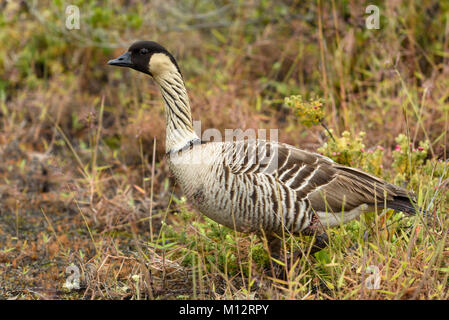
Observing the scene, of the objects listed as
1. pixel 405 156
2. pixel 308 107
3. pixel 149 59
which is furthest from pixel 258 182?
pixel 405 156

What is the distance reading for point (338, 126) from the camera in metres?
4.93

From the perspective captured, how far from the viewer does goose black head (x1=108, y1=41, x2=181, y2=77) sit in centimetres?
346

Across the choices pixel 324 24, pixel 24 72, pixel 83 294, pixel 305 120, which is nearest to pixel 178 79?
pixel 305 120

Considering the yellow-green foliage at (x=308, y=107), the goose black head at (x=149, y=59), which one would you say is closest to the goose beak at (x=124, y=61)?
the goose black head at (x=149, y=59)

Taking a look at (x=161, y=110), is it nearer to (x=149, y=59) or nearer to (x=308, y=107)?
(x=149, y=59)

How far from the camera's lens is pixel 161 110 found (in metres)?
5.23

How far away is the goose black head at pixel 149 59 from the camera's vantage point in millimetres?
3463

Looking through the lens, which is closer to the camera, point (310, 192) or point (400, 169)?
point (310, 192)

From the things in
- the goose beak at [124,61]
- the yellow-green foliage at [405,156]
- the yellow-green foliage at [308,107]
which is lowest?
the yellow-green foliage at [405,156]

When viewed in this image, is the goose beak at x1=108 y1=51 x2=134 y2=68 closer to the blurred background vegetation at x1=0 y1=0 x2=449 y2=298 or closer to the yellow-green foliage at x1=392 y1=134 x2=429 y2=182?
the blurred background vegetation at x1=0 y1=0 x2=449 y2=298

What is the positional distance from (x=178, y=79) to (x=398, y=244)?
1.70m

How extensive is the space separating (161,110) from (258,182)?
2242 millimetres

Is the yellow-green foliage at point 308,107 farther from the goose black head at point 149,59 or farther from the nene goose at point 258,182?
the goose black head at point 149,59

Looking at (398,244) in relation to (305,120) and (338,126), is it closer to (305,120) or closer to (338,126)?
(305,120)
